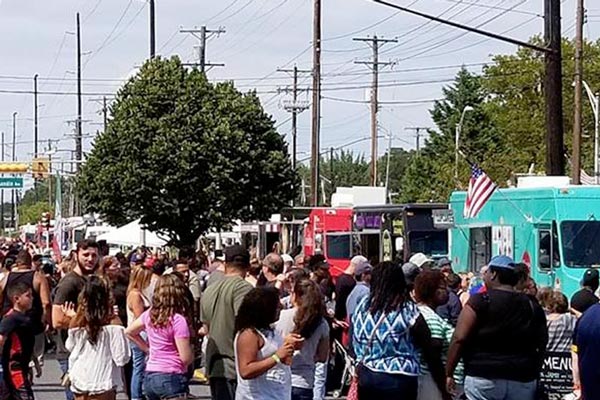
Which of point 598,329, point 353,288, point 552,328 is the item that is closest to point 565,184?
point 353,288

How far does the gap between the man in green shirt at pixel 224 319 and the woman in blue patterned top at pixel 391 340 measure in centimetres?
152

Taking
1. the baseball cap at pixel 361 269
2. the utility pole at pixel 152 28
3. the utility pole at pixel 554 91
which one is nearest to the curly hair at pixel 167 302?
the baseball cap at pixel 361 269

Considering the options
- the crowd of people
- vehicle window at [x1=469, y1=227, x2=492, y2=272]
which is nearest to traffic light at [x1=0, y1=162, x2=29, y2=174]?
vehicle window at [x1=469, y1=227, x2=492, y2=272]

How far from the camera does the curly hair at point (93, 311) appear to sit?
10.2m

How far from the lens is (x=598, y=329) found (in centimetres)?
830

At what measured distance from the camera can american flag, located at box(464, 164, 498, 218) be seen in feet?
75.4

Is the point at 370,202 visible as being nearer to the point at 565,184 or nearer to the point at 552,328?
the point at 565,184

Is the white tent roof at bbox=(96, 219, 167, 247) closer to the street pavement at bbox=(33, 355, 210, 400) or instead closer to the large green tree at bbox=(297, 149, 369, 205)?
the street pavement at bbox=(33, 355, 210, 400)

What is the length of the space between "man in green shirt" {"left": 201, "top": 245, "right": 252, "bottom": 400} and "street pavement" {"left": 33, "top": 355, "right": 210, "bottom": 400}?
620 cm

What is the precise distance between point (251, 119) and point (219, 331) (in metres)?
34.0

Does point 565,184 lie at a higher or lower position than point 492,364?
higher

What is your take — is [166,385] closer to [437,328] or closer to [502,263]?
[437,328]

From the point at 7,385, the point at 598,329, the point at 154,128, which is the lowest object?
the point at 7,385

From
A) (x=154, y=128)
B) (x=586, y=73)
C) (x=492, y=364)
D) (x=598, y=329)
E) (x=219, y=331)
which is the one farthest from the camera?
(x=586, y=73)
